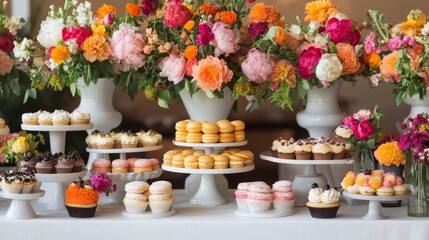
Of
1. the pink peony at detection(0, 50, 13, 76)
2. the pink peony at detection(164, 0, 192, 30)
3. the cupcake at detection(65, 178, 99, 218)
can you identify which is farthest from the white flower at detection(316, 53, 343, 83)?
the pink peony at detection(0, 50, 13, 76)

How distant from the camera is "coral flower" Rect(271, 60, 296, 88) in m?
2.46

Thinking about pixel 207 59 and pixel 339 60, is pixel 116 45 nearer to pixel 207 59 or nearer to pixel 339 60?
pixel 207 59

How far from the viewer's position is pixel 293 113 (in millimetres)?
3070

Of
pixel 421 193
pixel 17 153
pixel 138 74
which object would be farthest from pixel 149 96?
pixel 421 193

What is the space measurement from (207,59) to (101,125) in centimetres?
49

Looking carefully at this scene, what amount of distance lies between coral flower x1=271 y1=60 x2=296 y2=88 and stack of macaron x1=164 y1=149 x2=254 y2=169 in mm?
251

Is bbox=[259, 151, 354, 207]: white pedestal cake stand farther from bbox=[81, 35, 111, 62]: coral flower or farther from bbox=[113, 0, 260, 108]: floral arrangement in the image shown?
bbox=[81, 35, 111, 62]: coral flower

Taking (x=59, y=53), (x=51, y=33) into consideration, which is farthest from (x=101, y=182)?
(x=51, y=33)

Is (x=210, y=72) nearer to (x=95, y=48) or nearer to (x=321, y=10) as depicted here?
(x=95, y=48)

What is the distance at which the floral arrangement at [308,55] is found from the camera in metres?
2.44

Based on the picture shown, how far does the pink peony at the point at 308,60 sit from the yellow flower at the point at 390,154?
32 cm

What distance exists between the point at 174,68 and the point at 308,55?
1.32ft

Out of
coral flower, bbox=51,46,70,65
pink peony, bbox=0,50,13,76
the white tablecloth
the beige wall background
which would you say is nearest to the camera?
the white tablecloth

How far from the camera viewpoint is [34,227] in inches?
87.5
